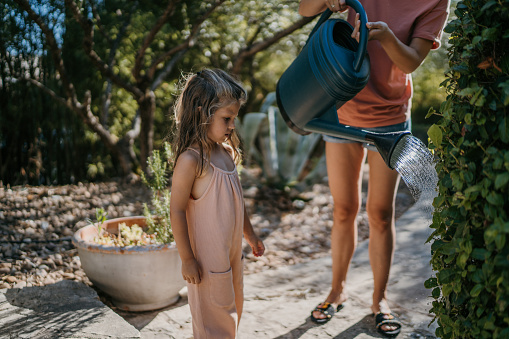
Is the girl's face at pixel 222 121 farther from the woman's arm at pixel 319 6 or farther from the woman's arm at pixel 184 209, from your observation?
the woman's arm at pixel 319 6

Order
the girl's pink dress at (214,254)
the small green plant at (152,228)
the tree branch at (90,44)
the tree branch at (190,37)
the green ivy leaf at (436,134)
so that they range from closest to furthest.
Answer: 1. the green ivy leaf at (436,134)
2. the girl's pink dress at (214,254)
3. the small green plant at (152,228)
4. the tree branch at (90,44)
5. the tree branch at (190,37)

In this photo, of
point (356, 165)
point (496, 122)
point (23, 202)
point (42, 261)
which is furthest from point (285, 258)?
point (496, 122)

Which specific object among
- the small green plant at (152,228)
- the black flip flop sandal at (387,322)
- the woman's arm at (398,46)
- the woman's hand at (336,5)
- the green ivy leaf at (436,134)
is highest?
the woman's hand at (336,5)

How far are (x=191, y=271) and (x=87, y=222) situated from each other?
6.64ft

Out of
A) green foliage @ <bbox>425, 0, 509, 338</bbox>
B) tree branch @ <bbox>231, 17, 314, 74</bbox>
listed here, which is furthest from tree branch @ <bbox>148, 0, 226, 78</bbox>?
green foliage @ <bbox>425, 0, 509, 338</bbox>

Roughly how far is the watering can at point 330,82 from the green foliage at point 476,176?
0.29 metres

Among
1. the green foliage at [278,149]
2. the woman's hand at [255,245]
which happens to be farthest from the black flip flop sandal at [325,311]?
the green foliage at [278,149]

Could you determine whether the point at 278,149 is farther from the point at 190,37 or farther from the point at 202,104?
the point at 202,104

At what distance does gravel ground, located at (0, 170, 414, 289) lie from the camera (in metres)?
2.64

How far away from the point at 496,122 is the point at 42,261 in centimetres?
241

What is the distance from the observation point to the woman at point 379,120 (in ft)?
5.91

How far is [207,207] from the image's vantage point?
1.63 m

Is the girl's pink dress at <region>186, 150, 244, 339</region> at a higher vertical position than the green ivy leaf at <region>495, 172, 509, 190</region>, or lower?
lower

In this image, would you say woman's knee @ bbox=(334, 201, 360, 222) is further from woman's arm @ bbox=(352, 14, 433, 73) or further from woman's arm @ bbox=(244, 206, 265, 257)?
woman's arm @ bbox=(352, 14, 433, 73)
